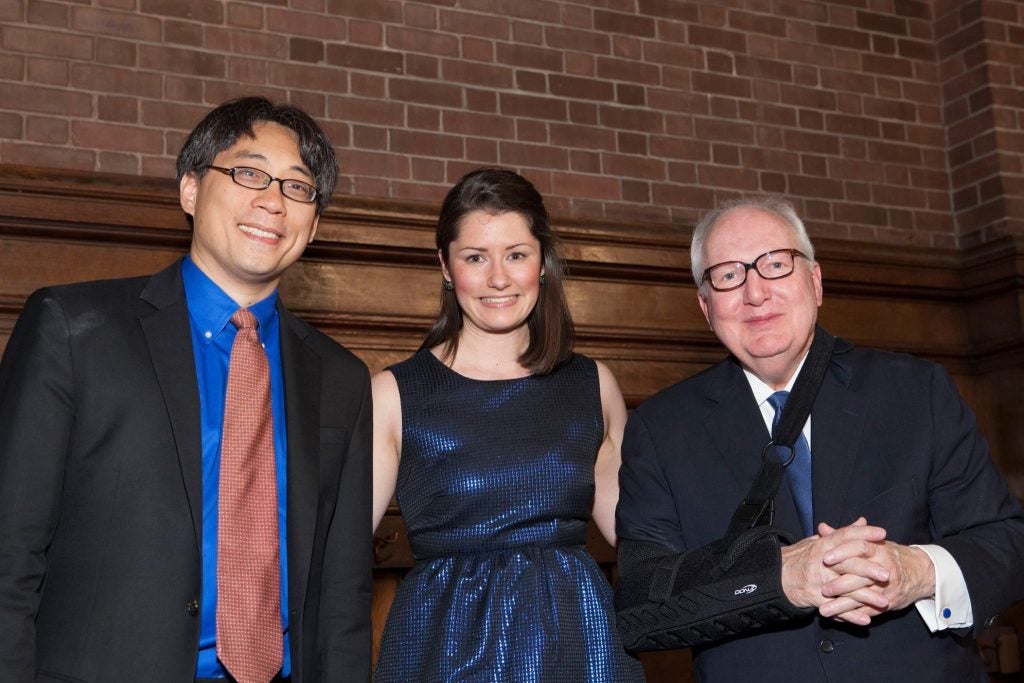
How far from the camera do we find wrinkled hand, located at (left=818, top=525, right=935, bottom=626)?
2.41 m

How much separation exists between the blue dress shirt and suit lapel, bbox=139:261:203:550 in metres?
0.04

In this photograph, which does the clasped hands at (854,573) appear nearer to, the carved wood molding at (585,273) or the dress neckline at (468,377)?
the dress neckline at (468,377)

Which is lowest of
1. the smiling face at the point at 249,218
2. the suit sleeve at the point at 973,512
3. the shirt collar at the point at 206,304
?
the suit sleeve at the point at 973,512

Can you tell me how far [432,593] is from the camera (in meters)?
3.07

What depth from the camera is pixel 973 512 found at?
2.65 meters

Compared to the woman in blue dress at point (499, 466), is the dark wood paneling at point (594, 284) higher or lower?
higher

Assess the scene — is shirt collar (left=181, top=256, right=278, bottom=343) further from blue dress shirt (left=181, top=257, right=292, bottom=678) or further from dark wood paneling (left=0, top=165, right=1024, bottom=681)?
dark wood paneling (left=0, top=165, right=1024, bottom=681)

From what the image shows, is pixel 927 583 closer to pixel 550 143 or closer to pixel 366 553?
pixel 366 553

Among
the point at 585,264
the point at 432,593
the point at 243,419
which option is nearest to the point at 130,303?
the point at 243,419

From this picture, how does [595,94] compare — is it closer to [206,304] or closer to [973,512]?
[206,304]

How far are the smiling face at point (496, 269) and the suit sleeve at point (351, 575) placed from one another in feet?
1.57

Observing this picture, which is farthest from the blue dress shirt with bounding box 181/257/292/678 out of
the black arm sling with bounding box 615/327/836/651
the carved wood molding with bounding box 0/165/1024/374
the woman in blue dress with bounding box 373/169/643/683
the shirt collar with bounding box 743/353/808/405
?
the carved wood molding with bounding box 0/165/1024/374

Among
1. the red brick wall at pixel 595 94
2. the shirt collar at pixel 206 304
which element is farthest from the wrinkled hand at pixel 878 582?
the red brick wall at pixel 595 94

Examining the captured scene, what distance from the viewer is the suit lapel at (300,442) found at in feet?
8.74
